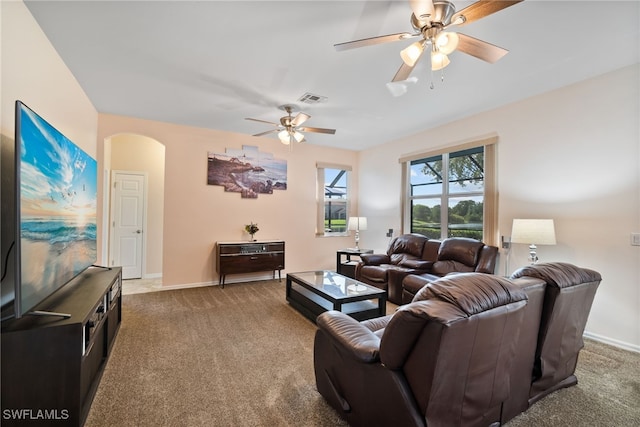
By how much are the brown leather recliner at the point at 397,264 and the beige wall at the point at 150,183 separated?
393 cm

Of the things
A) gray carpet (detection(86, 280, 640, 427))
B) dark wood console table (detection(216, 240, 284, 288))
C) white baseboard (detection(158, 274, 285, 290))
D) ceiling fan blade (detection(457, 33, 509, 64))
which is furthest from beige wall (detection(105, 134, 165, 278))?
ceiling fan blade (detection(457, 33, 509, 64))

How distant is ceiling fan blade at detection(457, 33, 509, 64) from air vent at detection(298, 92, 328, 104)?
184 centimetres

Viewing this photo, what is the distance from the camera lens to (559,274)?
70.1 inches

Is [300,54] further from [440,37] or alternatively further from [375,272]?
[375,272]

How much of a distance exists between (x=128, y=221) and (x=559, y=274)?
20.4ft

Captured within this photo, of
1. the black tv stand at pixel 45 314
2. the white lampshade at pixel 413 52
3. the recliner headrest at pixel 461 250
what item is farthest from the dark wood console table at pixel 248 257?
the white lampshade at pixel 413 52

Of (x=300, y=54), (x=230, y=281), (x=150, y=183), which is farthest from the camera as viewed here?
(x=150, y=183)

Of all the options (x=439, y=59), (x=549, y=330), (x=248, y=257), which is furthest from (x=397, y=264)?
(x=439, y=59)

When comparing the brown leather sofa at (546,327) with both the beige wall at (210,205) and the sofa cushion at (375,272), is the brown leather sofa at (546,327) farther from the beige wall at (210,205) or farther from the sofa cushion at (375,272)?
the beige wall at (210,205)

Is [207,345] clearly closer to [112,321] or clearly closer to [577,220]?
[112,321]

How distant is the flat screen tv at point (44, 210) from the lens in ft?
4.82

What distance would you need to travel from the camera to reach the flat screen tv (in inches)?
57.8

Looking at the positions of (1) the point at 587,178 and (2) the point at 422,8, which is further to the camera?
(1) the point at 587,178

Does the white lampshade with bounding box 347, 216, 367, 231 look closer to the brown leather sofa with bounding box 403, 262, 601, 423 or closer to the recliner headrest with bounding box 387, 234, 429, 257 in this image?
the recliner headrest with bounding box 387, 234, 429, 257
